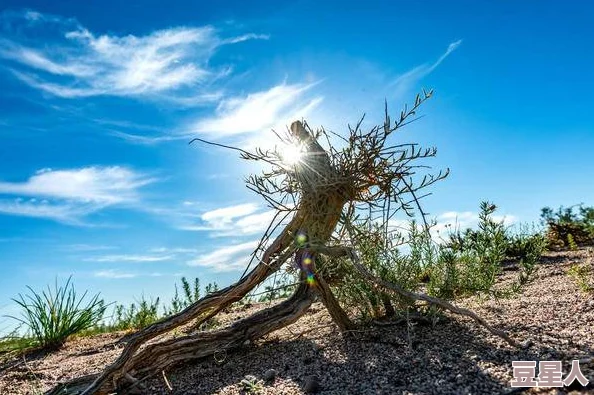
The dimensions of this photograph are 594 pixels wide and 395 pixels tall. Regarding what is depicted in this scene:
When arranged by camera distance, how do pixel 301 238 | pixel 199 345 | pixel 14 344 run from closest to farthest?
pixel 301 238 → pixel 199 345 → pixel 14 344

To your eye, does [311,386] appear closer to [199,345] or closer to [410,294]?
[410,294]

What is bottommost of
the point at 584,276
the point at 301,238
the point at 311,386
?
the point at 311,386

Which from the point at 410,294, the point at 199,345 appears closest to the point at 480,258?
the point at 410,294

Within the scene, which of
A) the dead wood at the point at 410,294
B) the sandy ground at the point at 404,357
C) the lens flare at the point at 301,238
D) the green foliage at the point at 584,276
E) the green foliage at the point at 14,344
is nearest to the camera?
the sandy ground at the point at 404,357

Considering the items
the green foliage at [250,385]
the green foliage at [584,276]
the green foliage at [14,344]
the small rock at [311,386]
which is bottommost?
the small rock at [311,386]

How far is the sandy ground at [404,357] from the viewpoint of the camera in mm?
3141

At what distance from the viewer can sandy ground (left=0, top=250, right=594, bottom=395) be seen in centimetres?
314

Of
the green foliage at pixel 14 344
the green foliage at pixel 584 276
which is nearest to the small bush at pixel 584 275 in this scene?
the green foliage at pixel 584 276

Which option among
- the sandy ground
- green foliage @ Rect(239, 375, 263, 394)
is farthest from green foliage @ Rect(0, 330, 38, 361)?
green foliage @ Rect(239, 375, 263, 394)

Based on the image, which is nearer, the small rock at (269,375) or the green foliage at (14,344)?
the small rock at (269,375)

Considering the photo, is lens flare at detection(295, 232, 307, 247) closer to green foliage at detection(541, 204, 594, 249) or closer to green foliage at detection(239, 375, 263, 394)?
green foliage at detection(239, 375, 263, 394)

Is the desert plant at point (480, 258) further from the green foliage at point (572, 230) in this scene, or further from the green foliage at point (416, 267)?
the green foliage at point (572, 230)

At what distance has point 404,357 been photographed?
11.5ft

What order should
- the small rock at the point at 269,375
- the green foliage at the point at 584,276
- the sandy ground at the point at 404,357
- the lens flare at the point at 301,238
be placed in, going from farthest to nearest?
the green foliage at the point at 584,276
the lens flare at the point at 301,238
the small rock at the point at 269,375
the sandy ground at the point at 404,357
